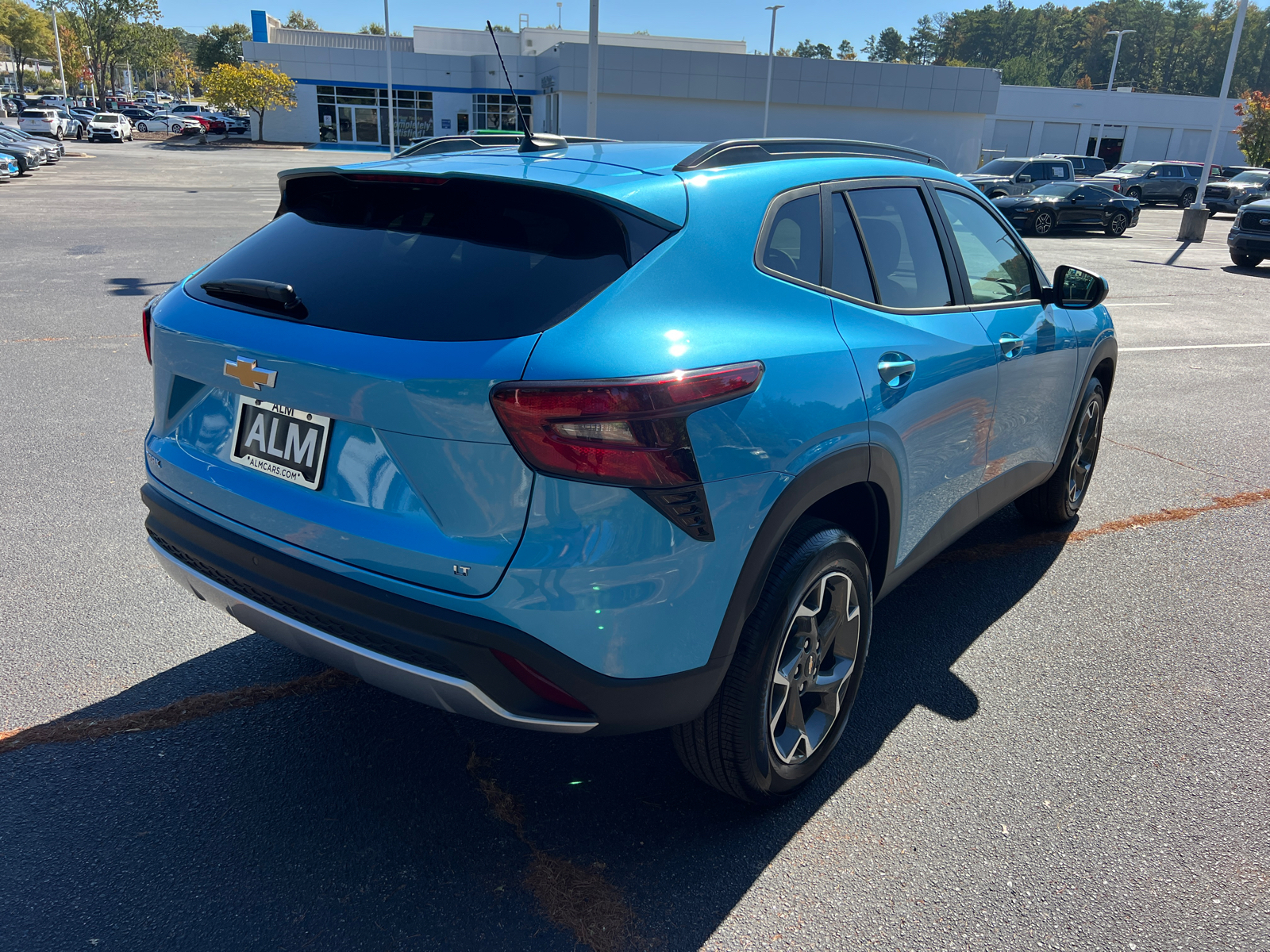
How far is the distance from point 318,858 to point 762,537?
1.44 meters

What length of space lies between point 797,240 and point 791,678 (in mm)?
1252

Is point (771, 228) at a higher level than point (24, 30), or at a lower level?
lower

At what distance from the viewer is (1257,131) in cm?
4241

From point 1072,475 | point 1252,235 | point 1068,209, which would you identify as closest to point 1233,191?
point 1068,209

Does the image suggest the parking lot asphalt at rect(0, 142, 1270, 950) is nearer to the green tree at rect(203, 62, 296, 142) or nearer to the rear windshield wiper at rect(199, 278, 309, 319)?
the rear windshield wiper at rect(199, 278, 309, 319)

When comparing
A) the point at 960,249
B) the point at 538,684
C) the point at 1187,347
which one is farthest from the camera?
the point at 1187,347

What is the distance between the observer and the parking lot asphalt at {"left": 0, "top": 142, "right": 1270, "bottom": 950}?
7.43 ft

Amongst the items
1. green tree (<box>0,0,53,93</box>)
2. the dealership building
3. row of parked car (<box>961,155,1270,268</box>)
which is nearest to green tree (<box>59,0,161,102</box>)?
green tree (<box>0,0,53,93</box>)

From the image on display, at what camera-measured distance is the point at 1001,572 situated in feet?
14.5

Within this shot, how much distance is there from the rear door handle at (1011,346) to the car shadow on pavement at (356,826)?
4.31 ft

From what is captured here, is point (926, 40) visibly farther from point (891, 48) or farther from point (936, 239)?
point (936, 239)

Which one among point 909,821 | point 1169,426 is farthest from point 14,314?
point 1169,426

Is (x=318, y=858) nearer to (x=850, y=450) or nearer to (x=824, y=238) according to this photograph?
(x=850, y=450)

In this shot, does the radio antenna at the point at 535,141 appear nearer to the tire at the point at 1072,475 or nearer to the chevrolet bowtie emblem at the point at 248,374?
the chevrolet bowtie emblem at the point at 248,374
